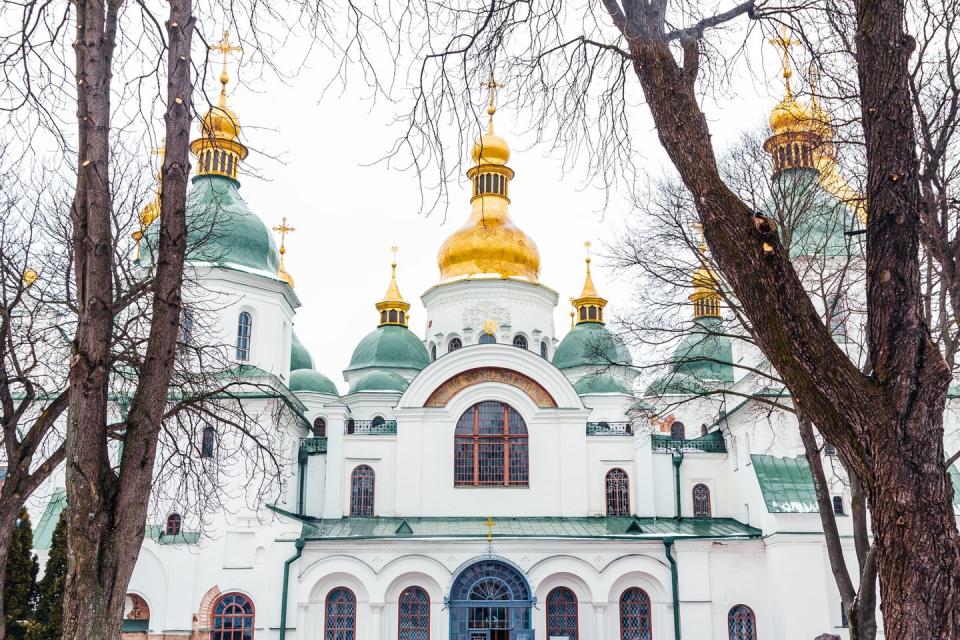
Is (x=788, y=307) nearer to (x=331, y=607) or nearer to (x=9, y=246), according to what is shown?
(x=9, y=246)

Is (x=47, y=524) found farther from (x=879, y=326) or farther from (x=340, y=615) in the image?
(x=879, y=326)

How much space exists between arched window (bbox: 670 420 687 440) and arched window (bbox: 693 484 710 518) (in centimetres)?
890

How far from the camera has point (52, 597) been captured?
1955 cm

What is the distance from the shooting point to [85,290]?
19.2 ft

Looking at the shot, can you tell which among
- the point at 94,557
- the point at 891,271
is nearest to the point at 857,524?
the point at 891,271

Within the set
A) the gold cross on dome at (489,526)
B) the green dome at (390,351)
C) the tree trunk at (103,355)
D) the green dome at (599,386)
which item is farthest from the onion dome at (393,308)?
the tree trunk at (103,355)

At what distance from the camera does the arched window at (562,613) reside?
23484mm

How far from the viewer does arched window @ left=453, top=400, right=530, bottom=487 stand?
2634 centimetres

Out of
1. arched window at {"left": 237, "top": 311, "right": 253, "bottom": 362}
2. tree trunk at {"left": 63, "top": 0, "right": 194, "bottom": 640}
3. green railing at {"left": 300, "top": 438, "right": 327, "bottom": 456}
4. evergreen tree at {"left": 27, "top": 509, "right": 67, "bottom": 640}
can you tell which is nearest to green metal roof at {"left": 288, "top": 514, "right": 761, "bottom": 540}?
green railing at {"left": 300, "top": 438, "right": 327, "bottom": 456}

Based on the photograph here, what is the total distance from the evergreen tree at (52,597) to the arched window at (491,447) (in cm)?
1035

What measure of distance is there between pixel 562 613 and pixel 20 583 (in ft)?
40.9

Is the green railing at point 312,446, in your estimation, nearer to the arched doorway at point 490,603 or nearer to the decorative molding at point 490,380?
the decorative molding at point 490,380

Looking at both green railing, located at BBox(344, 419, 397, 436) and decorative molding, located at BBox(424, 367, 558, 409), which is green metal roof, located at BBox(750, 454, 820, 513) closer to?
decorative molding, located at BBox(424, 367, 558, 409)

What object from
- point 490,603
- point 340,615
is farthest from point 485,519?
point 340,615
